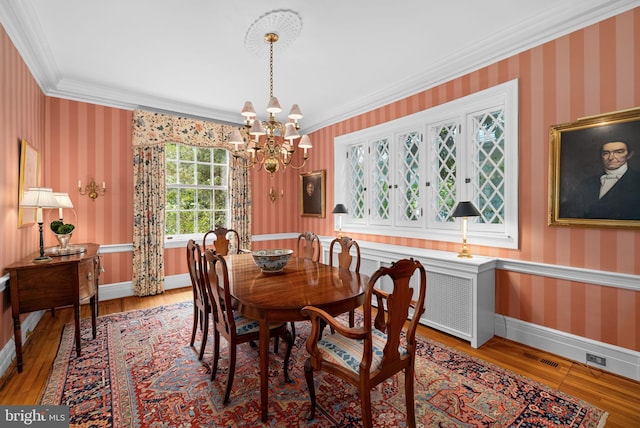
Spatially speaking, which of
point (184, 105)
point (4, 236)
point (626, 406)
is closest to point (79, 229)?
point (4, 236)

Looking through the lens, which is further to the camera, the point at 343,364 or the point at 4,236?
the point at 4,236

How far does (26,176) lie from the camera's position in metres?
3.00

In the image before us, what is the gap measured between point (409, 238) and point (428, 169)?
92 cm

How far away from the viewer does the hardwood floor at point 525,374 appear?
200cm

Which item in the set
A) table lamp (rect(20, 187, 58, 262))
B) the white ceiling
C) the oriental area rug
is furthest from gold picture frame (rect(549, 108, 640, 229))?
table lamp (rect(20, 187, 58, 262))

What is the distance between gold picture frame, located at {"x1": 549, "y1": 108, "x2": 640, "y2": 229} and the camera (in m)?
2.24

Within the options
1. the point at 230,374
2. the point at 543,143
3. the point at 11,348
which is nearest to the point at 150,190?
the point at 11,348

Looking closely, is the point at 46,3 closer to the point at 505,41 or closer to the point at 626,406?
the point at 505,41

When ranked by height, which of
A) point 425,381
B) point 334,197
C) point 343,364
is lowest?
point 425,381

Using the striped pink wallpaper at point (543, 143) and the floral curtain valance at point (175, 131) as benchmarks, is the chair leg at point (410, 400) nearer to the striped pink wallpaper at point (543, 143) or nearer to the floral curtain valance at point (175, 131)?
the striped pink wallpaper at point (543, 143)

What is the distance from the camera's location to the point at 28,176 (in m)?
3.08

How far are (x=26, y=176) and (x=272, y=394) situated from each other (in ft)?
10.6

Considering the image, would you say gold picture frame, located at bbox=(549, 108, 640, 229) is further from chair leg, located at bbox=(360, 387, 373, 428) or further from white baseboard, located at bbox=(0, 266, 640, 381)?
chair leg, located at bbox=(360, 387, 373, 428)

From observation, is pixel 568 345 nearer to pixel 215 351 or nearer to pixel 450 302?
pixel 450 302
